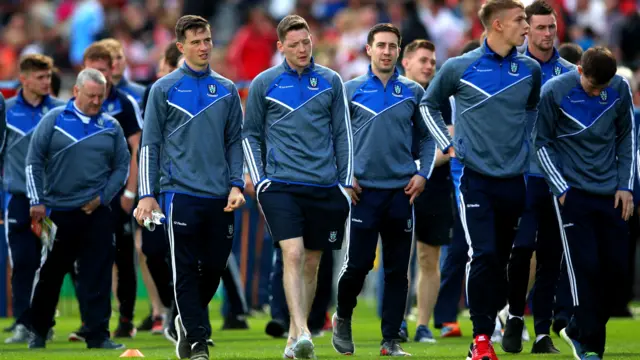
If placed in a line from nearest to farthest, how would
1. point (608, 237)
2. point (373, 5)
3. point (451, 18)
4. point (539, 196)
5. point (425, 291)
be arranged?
point (608, 237) < point (539, 196) < point (425, 291) < point (451, 18) < point (373, 5)

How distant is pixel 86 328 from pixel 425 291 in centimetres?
324

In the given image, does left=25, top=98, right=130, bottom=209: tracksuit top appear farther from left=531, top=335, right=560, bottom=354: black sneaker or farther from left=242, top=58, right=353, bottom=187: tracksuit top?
left=531, top=335, right=560, bottom=354: black sneaker

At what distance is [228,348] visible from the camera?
11898 mm

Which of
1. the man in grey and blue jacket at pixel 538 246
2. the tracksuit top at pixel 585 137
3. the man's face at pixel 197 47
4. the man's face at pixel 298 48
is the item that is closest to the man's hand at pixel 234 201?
the man's face at pixel 197 47

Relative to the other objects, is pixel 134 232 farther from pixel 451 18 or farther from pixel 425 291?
pixel 451 18

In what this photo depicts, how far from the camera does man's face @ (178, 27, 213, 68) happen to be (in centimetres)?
1025

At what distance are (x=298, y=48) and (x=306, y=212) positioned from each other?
1.29 m

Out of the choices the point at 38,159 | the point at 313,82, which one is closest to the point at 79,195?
the point at 38,159

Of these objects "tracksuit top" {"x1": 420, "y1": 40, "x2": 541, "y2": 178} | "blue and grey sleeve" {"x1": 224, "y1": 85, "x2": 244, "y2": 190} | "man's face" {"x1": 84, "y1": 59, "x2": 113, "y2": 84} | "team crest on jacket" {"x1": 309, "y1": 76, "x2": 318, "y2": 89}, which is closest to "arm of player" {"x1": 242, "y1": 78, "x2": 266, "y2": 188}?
"blue and grey sleeve" {"x1": 224, "y1": 85, "x2": 244, "y2": 190}

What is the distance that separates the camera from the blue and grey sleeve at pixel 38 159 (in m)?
11.7

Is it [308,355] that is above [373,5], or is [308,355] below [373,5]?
below

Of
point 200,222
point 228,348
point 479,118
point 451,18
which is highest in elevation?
point 451,18

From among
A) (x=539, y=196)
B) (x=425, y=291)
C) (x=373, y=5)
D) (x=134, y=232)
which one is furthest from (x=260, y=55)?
(x=539, y=196)

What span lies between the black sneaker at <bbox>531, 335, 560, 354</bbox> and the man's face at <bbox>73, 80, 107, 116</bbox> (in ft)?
14.2
